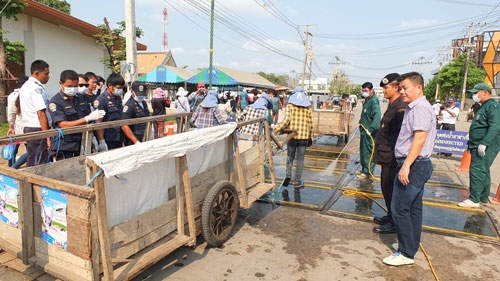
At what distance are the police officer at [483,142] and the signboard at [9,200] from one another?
5.86 metres

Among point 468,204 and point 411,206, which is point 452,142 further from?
point 411,206

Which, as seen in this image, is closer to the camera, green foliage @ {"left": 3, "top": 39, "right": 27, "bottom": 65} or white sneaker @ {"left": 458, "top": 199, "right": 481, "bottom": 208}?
white sneaker @ {"left": 458, "top": 199, "right": 481, "bottom": 208}

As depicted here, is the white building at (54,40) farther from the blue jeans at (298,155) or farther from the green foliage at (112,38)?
the blue jeans at (298,155)

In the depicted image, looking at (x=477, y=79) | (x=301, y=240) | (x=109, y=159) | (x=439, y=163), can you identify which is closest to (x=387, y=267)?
(x=301, y=240)

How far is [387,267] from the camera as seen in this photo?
11.0 ft

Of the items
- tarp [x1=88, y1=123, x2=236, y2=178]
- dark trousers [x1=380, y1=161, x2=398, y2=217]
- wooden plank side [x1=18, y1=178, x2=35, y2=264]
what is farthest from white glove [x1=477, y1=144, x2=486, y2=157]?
wooden plank side [x1=18, y1=178, x2=35, y2=264]

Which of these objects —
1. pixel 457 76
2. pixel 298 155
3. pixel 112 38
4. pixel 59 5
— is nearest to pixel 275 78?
pixel 457 76

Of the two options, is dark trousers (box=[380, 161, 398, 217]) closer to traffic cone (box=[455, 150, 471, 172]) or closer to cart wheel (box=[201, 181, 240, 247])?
cart wheel (box=[201, 181, 240, 247])

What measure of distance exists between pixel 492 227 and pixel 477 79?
4416 centimetres

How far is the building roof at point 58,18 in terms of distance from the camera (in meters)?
11.6

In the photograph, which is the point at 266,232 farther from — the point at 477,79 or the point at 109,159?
the point at 477,79

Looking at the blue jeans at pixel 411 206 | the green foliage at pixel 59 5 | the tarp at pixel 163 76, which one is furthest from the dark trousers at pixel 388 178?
the green foliage at pixel 59 5

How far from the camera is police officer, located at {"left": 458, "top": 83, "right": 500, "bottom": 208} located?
197 inches

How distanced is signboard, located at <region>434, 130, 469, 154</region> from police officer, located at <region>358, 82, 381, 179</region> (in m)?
3.27
